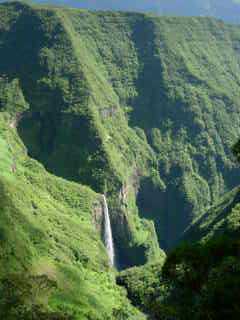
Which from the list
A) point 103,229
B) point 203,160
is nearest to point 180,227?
point 203,160

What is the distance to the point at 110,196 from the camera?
103 m

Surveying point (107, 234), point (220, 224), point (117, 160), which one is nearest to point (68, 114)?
point (117, 160)

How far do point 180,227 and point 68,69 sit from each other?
126ft

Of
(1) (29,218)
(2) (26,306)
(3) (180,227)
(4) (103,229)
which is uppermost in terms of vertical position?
(2) (26,306)

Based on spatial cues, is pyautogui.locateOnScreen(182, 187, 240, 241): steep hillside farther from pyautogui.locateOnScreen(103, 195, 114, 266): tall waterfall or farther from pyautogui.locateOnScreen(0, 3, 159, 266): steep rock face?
pyautogui.locateOnScreen(0, 3, 159, 266): steep rock face

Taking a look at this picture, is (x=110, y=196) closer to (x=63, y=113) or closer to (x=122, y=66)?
(x=63, y=113)

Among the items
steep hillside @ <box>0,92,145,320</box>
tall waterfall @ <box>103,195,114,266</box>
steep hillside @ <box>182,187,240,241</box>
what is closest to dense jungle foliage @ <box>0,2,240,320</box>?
steep hillside @ <box>0,92,145,320</box>

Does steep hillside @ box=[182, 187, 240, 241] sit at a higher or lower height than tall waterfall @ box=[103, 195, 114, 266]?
higher

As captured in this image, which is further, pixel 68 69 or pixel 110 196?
pixel 68 69

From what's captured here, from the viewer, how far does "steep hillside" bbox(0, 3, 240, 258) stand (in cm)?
10600

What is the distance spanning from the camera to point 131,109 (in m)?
135

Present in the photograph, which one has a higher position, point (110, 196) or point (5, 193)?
point (5, 193)

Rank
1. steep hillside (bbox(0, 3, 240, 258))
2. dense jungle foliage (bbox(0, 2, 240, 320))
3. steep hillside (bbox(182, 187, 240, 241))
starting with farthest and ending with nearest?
1. steep hillside (bbox(0, 3, 240, 258))
2. steep hillside (bbox(182, 187, 240, 241))
3. dense jungle foliage (bbox(0, 2, 240, 320))

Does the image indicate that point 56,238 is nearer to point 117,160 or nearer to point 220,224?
point 220,224
